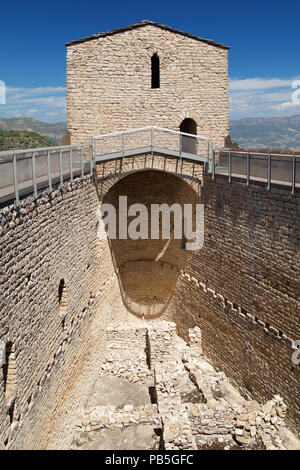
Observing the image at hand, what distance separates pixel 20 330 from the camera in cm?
759

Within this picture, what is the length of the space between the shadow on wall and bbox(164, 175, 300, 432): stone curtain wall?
1.33m

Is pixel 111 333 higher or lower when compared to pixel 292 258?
lower

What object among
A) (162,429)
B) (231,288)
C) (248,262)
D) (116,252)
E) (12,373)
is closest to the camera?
(12,373)

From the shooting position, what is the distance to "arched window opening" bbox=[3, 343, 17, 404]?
725cm

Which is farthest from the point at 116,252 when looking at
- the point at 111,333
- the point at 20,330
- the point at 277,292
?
the point at 20,330

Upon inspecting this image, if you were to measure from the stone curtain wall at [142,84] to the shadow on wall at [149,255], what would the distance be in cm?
209

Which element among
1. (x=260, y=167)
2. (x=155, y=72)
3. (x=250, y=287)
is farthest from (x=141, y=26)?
(x=250, y=287)

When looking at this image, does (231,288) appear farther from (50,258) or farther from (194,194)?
(50,258)

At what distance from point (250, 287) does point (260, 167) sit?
3312 millimetres

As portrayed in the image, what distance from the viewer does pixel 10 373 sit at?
289 inches

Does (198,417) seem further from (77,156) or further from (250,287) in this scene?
(77,156)

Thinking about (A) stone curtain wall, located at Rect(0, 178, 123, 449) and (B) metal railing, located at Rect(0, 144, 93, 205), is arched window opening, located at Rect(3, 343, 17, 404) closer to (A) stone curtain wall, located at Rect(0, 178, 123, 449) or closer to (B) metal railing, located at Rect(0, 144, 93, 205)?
(A) stone curtain wall, located at Rect(0, 178, 123, 449)

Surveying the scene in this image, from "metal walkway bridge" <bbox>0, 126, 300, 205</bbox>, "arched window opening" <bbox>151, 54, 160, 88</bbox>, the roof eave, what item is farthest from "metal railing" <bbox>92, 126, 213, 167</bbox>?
the roof eave
